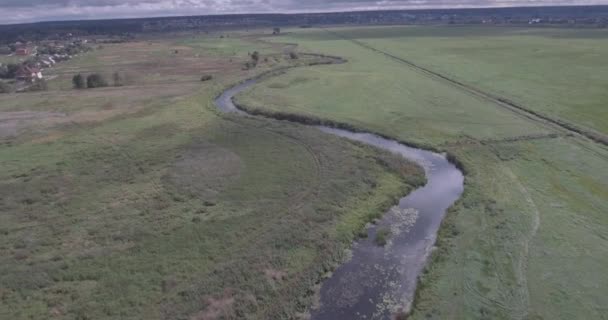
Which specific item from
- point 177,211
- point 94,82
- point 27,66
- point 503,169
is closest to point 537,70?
point 503,169

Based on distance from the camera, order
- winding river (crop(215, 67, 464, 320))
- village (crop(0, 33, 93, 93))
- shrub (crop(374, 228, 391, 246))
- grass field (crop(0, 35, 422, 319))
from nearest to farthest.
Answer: winding river (crop(215, 67, 464, 320))
grass field (crop(0, 35, 422, 319))
shrub (crop(374, 228, 391, 246))
village (crop(0, 33, 93, 93))

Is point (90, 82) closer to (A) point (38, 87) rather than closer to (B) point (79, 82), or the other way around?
(B) point (79, 82)

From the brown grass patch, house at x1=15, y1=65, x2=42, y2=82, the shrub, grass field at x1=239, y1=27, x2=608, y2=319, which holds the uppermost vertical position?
house at x1=15, y1=65, x2=42, y2=82

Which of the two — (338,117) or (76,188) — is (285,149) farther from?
(76,188)

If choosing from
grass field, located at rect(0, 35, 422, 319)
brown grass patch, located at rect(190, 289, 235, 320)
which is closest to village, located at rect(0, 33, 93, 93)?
grass field, located at rect(0, 35, 422, 319)

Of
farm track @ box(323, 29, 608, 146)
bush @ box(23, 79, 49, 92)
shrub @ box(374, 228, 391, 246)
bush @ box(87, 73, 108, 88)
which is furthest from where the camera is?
bush @ box(87, 73, 108, 88)

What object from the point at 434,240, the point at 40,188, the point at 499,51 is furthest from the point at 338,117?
the point at 499,51

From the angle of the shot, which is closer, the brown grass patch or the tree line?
the brown grass patch

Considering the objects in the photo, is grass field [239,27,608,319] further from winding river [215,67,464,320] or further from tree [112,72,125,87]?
tree [112,72,125,87]
